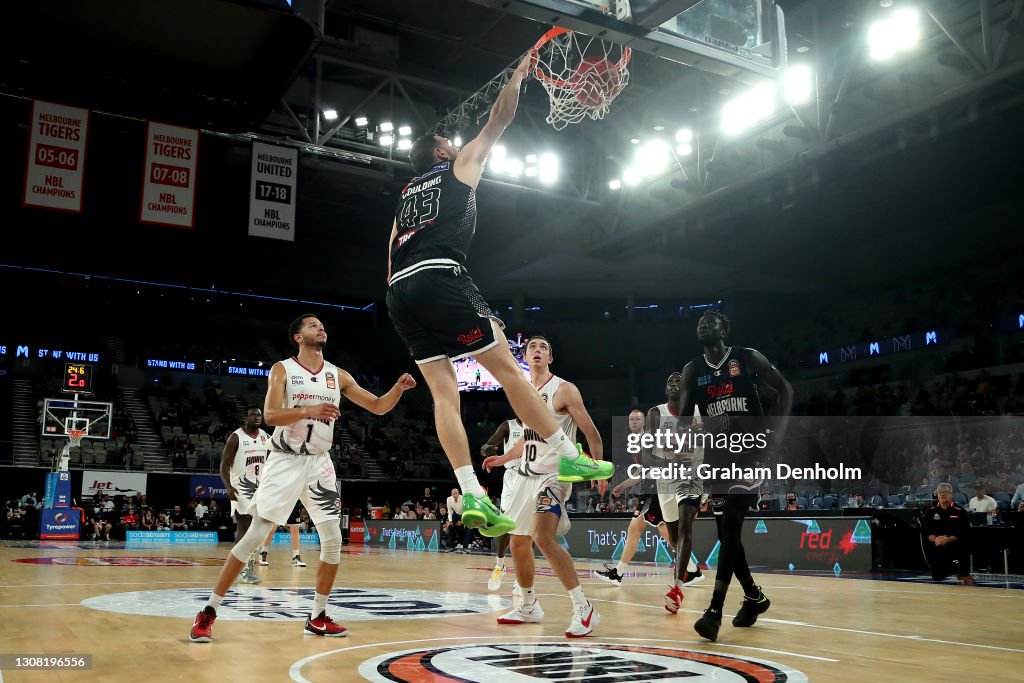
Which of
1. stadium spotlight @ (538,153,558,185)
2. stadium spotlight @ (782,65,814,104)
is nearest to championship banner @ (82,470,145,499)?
stadium spotlight @ (538,153,558,185)

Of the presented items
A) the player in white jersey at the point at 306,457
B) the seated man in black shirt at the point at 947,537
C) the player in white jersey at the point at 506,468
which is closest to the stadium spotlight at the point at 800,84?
the seated man in black shirt at the point at 947,537

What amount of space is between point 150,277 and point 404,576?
28132 mm

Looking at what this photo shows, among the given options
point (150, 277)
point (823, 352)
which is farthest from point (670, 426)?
point (150, 277)

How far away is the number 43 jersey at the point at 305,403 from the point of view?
18.6 feet

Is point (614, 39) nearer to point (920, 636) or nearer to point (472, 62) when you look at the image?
point (920, 636)

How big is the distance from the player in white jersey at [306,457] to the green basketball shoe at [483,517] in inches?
51.7

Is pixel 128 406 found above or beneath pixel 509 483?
above

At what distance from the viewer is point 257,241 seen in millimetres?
31266

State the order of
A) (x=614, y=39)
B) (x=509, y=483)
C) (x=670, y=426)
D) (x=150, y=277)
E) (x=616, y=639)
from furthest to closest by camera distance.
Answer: (x=150, y=277) < (x=670, y=426) < (x=614, y=39) < (x=509, y=483) < (x=616, y=639)

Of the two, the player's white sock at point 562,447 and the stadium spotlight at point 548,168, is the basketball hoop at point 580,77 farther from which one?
the stadium spotlight at point 548,168

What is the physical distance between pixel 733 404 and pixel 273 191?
43.2ft

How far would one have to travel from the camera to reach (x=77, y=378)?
22.3 meters

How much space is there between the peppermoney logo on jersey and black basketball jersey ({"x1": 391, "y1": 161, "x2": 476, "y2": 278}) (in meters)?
3.18

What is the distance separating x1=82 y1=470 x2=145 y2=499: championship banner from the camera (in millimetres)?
26062
